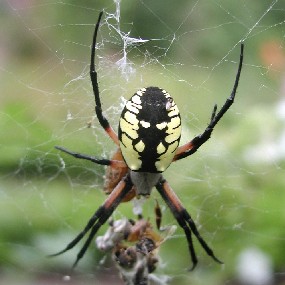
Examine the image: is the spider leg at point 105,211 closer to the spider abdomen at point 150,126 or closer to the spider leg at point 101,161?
the spider leg at point 101,161

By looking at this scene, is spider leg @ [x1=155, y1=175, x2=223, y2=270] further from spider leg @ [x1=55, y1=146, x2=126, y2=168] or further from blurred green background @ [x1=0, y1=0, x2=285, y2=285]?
blurred green background @ [x1=0, y1=0, x2=285, y2=285]

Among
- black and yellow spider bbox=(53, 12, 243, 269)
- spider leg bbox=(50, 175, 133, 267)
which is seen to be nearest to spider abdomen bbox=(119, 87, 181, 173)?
black and yellow spider bbox=(53, 12, 243, 269)

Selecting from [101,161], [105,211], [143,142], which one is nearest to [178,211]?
[105,211]

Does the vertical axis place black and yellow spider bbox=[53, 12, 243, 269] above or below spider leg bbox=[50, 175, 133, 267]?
above

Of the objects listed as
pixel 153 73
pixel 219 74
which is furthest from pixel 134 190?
pixel 219 74

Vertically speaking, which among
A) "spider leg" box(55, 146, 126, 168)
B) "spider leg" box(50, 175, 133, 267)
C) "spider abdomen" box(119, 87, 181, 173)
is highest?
"spider abdomen" box(119, 87, 181, 173)

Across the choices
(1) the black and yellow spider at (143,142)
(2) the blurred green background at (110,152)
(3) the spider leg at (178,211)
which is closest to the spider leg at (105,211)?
(1) the black and yellow spider at (143,142)
